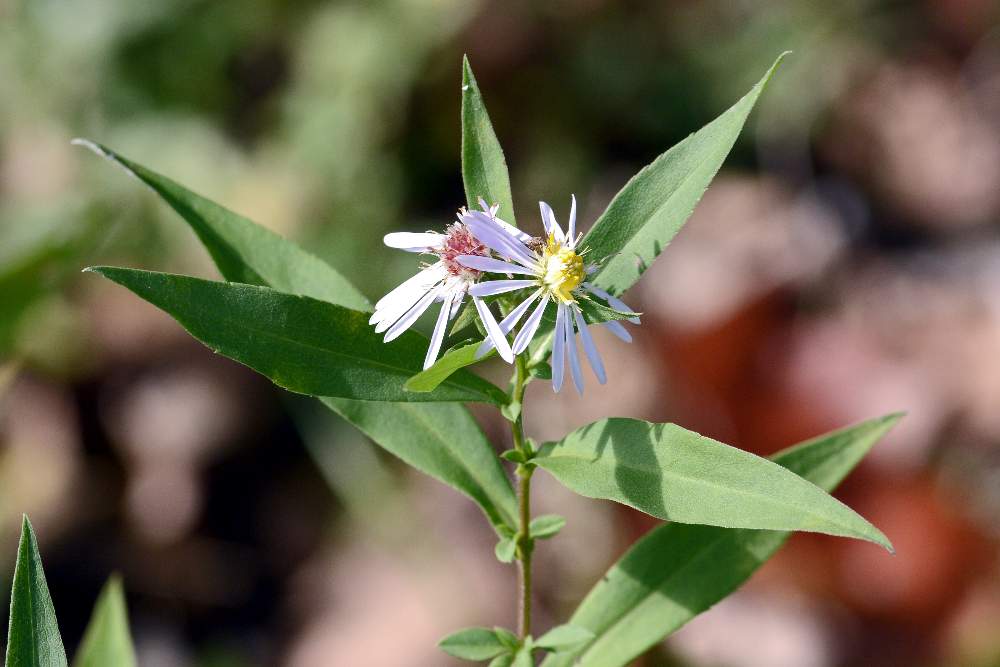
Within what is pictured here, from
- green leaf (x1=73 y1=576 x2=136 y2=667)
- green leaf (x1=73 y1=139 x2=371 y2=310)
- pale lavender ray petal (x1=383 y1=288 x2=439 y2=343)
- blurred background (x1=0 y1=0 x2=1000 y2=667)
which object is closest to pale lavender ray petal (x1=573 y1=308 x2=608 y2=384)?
pale lavender ray petal (x1=383 y1=288 x2=439 y2=343)

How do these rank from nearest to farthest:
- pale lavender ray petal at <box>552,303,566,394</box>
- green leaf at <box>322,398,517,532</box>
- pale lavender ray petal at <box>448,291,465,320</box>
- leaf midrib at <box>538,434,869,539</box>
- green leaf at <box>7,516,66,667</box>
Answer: leaf midrib at <box>538,434,869,539</box> < green leaf at <box>7,516,66,667</box> < pale lavender ray petal at <box>552,303,566,394</box> < pale lavender ray petal at <box>448,291,465,320</box> < green leaf at <box>322,398,517,532</box>

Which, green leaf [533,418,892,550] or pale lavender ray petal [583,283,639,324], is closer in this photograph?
green leaf [533,418,892,550]

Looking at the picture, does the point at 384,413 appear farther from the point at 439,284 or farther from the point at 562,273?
the point at 562,273

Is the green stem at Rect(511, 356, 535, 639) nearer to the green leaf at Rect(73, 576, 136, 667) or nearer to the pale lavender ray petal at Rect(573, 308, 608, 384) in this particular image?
the pale lavender ray petal at Rect(573, 308, 608, 384)

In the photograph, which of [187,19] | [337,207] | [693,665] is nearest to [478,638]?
[693,665]

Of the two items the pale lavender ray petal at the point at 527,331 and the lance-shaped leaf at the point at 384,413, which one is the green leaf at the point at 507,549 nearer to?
the lance-shaped leaf at the point at 384,413

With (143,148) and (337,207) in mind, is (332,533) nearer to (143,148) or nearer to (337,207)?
(337,207)
